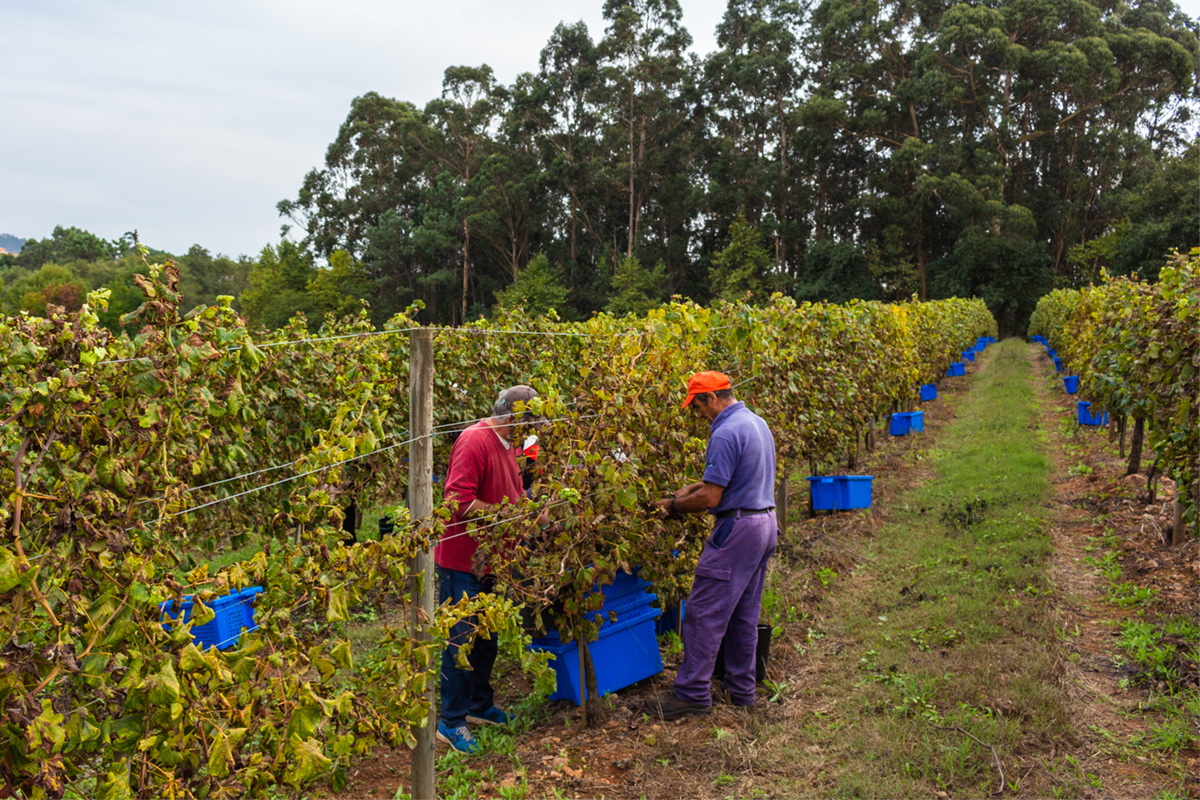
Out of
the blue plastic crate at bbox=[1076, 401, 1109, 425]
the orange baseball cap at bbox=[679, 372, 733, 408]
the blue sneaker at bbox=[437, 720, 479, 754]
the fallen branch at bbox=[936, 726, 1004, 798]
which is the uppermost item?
the orange baseball cap at bbox=[679, 372, 733, 408]

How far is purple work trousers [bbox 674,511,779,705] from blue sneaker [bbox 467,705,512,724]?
0.99m

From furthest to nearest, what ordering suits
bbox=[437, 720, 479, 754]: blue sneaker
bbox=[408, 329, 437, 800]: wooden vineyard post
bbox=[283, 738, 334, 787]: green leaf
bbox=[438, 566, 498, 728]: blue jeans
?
bbox=[438, 566, 498, 728]: blue jeans, bbox=[437, 720, 479, 754]: blue sneaker, bbox=[408, 329, 437, 800]: wooden vineyard post, bbox=[283, 738, 334, 787]: green leaf

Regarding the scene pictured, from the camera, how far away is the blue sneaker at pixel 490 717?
4551mm

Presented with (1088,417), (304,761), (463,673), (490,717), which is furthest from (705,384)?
(1088,417)

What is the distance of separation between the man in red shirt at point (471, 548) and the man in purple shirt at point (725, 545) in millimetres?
933

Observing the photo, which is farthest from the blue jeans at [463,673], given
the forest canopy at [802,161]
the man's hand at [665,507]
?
the forest canopy at [802,161]

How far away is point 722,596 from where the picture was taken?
4.47 m

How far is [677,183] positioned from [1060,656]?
45442 mm

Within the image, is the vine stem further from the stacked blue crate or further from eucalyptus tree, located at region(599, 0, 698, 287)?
eucalyptus tree, located at region(599, 0, 698, 287)

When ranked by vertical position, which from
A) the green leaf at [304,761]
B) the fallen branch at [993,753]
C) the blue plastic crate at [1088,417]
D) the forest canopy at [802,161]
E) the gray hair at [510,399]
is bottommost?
the fallen branch at [993,753]

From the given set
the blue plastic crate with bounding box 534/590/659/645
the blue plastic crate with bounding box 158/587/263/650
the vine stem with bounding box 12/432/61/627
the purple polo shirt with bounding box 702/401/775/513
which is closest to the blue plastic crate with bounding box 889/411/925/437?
the blue plastic crate with bounding box 534/590/659/645

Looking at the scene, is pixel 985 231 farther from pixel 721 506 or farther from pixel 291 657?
pixel 291 657

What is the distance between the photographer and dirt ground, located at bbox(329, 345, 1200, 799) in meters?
3.90

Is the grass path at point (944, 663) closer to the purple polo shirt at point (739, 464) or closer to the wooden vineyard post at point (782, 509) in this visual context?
the wooden vineyard post at point (782, 509)
